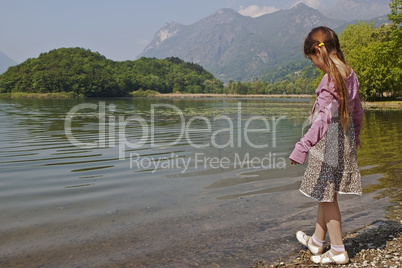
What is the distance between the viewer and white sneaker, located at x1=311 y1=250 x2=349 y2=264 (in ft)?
12.7

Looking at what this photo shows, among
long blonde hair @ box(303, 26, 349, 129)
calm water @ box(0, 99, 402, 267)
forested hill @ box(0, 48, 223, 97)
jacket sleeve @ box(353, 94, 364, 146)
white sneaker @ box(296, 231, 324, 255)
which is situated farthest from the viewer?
forested hill @ box(0, 48, 223, 97)

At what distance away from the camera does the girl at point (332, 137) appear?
3.77 meters

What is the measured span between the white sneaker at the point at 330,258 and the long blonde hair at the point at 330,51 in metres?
1.40

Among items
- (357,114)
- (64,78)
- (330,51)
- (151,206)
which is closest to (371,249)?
(357,114)

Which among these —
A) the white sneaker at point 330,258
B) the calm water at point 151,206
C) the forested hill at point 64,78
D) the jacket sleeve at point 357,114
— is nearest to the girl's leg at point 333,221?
the white sneaker at point 330,258

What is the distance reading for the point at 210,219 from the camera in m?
5.67

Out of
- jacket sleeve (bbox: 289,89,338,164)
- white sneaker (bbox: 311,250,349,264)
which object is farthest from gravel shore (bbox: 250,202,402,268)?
jacket sleeve (bbox: 289,89,338,164)

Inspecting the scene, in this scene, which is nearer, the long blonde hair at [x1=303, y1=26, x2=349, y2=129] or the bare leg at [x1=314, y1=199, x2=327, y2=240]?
the long blonde hair at [x1=303, y1=26, x2=349, y2=129]

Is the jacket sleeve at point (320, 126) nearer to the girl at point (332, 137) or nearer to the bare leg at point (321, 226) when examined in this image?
the girl at point (332, 137)

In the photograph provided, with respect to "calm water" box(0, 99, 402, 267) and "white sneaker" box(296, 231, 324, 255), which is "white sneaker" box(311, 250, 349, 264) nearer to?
"white sneaker" box(296, 231, 324, 255)

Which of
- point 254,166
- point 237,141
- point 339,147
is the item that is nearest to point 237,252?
point 339,147

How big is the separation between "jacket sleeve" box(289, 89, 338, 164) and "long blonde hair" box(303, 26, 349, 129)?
0.10m

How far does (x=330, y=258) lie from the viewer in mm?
3914

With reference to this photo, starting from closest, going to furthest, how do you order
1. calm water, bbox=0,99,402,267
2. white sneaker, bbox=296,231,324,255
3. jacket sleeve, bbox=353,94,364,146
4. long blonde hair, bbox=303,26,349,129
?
1. long blonde hair, bbox=303,26,349,129
2. jacket sleeve, bbox=353,94,364,146
3. white sneaker, bbox=296,231,324,255
4. calm water, bbox=0,99,402,267
